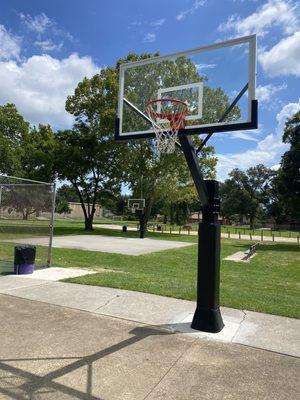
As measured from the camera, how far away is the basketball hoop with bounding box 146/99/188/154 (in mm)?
6805

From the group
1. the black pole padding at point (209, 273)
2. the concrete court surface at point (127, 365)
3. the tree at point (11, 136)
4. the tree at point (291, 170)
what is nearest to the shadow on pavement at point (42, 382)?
the concrete court surface at point (127, 365)

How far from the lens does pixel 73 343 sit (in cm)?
510

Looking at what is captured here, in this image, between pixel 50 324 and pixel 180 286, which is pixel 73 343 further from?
pixel 180 286

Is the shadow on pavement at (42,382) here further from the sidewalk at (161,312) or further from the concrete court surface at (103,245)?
the concrete court surface at (103,245)

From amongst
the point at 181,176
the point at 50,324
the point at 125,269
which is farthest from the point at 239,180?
the point at 50,324

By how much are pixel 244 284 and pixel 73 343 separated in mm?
6146

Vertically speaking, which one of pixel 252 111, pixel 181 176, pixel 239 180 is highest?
pixel 239 180

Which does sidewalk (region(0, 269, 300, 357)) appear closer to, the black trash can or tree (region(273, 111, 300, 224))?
the black trash can

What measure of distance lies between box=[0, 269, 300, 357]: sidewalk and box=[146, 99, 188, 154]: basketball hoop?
2818 millimetres

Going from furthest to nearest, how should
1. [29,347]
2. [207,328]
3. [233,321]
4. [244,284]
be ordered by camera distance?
[244,284] → [233,321] → [207,328] → [29,347]

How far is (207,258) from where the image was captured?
5984mm

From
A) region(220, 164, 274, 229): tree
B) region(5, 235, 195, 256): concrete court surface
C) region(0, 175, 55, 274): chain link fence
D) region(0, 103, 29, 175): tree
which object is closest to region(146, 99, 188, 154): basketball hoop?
region(0, 175, 55, 274): chain link fence

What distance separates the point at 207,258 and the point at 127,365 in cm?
212

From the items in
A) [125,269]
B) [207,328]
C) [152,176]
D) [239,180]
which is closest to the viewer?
[207,328]
